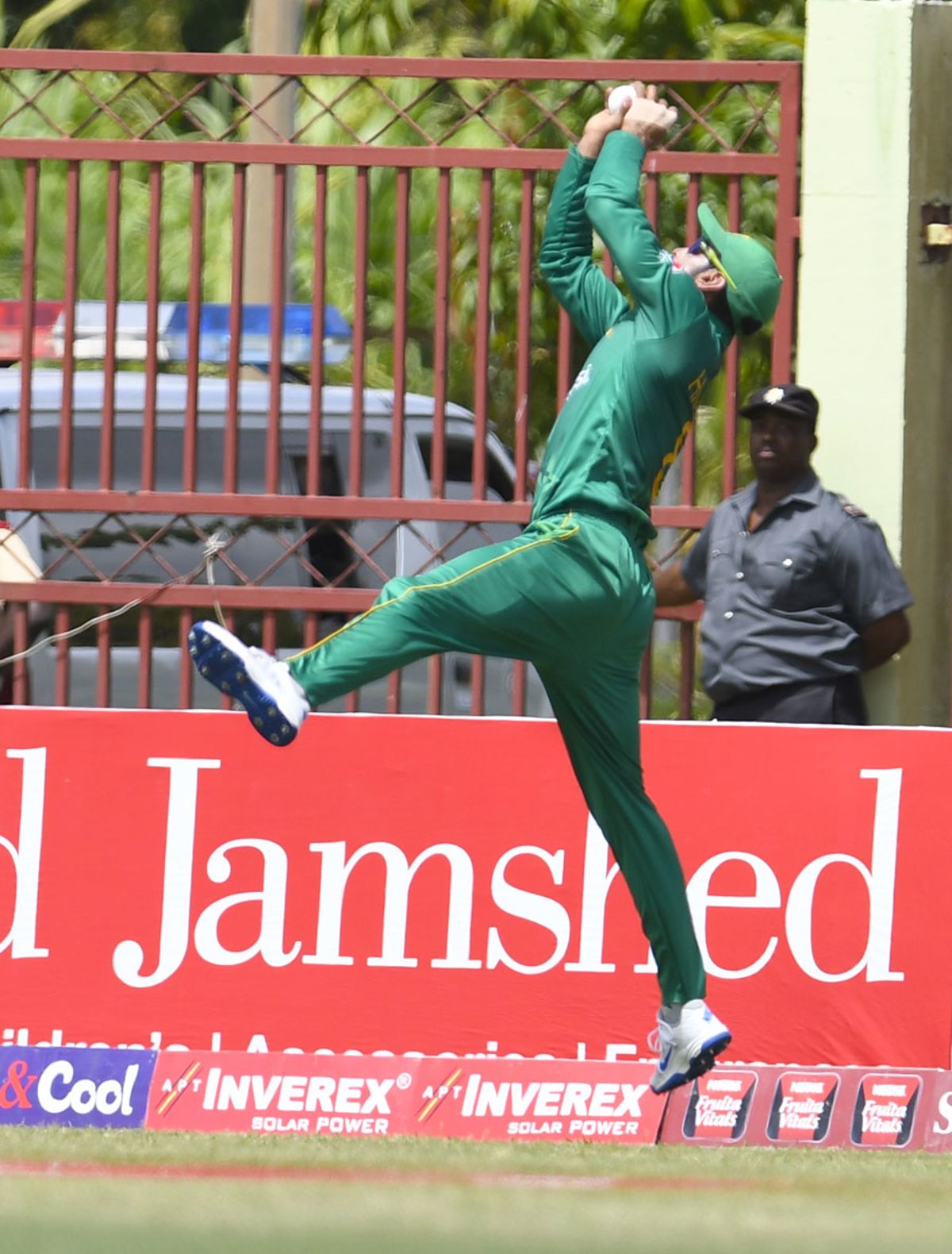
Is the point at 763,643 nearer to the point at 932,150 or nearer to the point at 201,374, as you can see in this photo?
the point at 932,150

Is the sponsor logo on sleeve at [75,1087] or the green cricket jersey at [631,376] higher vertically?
the green cricket jersey at [631,376]

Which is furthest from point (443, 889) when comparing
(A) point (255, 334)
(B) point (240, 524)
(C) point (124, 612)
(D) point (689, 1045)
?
(A) point (255, 334)

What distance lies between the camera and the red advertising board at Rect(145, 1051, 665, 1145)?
18.8 ft

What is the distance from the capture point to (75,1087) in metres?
5.75

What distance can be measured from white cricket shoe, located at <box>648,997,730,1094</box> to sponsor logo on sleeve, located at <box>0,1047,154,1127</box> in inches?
52.5

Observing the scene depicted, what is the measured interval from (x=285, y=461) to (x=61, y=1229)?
13.1ft

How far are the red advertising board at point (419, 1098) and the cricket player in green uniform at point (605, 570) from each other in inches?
13.5

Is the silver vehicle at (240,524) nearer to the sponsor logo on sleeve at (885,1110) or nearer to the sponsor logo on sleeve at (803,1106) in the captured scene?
the sponsor logo on sleeve at (803,1106)

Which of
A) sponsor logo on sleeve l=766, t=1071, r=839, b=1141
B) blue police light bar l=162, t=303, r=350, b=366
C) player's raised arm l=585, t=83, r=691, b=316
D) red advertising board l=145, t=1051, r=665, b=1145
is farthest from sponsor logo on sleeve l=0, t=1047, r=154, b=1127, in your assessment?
blue police light bar l=162, t=303, r=350, b=366

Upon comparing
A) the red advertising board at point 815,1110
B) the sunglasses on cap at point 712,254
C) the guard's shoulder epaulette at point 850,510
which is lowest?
the red advertising board at point 815,1110

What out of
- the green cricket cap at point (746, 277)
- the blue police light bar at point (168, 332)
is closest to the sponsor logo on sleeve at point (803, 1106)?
the green cricket cap at point (746, 277)

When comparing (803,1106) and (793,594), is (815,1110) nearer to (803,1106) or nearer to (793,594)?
(803,1106)

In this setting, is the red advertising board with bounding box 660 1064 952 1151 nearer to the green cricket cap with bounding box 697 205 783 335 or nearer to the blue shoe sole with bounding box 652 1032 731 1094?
the blue shoe sole with bounding box 652 1032 731 1094

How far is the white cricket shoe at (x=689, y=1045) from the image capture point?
212 inches
